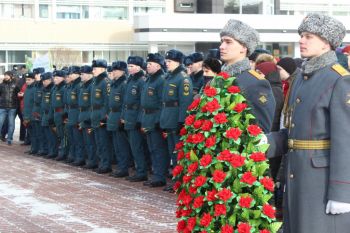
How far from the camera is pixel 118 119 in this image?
12.1 meters

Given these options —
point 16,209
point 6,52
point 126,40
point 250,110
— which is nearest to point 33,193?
point 16,209

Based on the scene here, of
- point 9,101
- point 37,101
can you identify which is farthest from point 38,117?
point 9,101

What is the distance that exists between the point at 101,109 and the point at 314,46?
8.65 m

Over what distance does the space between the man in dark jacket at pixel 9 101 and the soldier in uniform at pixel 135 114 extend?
299 inches

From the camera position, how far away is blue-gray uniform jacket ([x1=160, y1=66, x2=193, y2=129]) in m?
10.3

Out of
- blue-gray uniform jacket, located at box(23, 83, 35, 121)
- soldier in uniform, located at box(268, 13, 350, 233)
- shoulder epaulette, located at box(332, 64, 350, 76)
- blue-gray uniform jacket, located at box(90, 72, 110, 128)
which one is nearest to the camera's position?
soldier in uniform, located at box(268, 13, 350, 233)

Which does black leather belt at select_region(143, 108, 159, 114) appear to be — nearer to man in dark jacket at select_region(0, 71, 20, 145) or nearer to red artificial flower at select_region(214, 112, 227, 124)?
red artificial flower at select_region(214, 112, 227, 124)

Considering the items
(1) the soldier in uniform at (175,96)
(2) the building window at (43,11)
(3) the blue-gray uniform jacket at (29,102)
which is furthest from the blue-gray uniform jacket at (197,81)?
(2) the building window at (43,11)

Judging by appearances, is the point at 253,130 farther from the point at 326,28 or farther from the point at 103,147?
the point at 103,147

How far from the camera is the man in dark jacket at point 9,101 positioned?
18.6 m

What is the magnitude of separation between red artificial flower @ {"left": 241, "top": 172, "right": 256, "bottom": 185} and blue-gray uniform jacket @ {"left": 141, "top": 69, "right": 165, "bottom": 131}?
6582mm

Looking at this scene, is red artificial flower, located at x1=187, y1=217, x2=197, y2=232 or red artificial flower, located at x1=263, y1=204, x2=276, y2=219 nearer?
red artificial flower, located at x1=263, y1=204, x2=276, y2=219

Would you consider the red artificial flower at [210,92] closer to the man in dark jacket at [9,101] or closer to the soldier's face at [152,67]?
the soldier's face at [152,67]

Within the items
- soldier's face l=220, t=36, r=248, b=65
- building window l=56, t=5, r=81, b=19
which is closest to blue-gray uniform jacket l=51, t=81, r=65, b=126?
soldier's face l=220, t=36, r=248, b=65
